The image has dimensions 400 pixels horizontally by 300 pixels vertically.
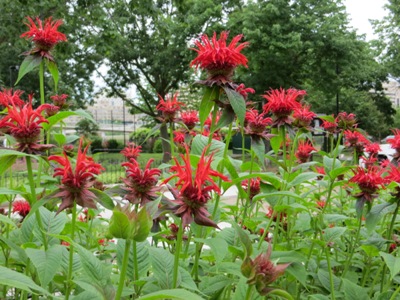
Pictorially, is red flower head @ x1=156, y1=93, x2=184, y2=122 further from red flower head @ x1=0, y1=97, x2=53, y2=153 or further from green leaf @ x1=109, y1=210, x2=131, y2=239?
green leaf @ x1=109, y1=210, x2=131, y2=239

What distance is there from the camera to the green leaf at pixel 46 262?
2.39 feet

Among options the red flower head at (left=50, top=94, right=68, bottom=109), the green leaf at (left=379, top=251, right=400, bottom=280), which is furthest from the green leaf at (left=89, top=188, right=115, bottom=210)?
the red flower head at (left=50, top=94, right=68, bottom=109)

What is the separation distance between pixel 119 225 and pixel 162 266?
0.82 ft

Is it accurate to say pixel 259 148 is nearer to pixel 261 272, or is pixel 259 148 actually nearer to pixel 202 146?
pixel 202 146

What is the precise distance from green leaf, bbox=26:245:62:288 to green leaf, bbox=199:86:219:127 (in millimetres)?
415

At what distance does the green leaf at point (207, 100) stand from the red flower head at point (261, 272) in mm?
409

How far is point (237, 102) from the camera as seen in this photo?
0.93 meters

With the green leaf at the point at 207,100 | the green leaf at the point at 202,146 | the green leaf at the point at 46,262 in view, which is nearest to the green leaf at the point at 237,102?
the green leaf at the point at 207,100

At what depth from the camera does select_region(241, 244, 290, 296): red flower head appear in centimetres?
65

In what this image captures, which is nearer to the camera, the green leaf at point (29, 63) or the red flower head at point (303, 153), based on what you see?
the green leaf at point (29, 63)

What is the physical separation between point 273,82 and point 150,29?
182 inches

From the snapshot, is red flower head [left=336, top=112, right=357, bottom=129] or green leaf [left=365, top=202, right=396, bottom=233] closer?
green leaf [left=365, top=202, right=396, bottom=233]

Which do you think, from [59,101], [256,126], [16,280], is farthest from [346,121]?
[16,280]

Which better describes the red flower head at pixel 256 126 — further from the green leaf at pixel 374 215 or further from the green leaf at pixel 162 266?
the green leaf at pixel 162 266
